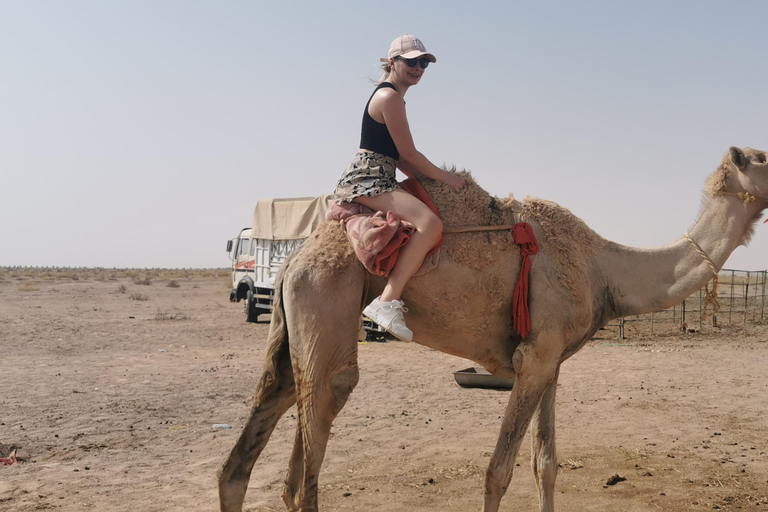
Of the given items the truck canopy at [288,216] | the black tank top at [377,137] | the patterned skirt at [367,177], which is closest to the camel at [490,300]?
the patterned skirt at [367,177]

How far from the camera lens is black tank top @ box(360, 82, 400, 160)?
434 cm

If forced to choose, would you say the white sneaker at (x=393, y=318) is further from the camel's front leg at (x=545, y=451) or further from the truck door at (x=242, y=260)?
the truck door at (x=242, y=260)

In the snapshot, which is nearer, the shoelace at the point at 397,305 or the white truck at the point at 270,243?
the shoelace at the point at 397,305

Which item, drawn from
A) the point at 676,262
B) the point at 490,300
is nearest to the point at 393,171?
the point at 490,300

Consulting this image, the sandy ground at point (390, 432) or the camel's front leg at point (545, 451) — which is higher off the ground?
the camel's front leg at point (545, 451)

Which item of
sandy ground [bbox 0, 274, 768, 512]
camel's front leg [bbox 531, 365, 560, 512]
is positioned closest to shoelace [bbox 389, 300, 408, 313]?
camel's front leg [bbox 531, 365, 560, 512]

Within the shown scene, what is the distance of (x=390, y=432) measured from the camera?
8.17 m

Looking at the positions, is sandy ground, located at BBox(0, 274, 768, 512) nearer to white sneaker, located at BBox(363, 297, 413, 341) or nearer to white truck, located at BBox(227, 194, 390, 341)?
white sneaker, located at BBox(363, 297, 413, 341)

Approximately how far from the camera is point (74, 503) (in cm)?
557

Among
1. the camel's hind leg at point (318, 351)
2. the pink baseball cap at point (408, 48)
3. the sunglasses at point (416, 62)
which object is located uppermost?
the pink baseball cap at point (408, 48)

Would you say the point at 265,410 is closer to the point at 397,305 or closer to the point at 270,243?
the point at 397,305

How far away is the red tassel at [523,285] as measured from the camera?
4.31m

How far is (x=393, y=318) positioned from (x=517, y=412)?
1.06 metres

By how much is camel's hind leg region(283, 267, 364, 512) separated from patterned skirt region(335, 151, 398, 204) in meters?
0.50
